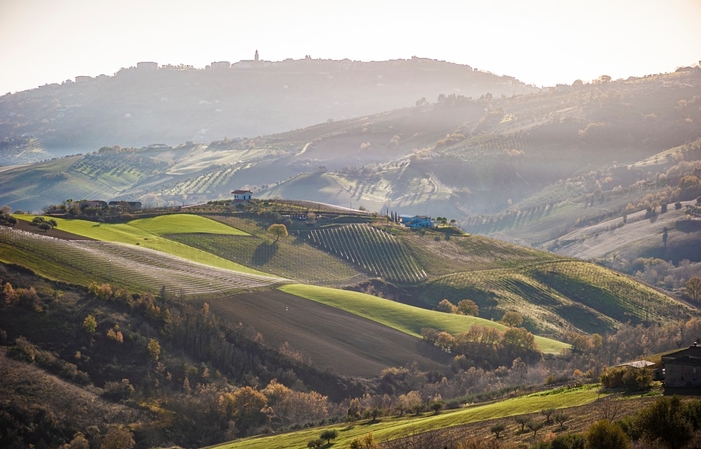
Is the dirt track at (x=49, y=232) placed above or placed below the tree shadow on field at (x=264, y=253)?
above

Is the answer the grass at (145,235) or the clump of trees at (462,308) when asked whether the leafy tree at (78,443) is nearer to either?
the grass at (145,235)

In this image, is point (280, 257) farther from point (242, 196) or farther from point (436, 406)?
point (436, 406)

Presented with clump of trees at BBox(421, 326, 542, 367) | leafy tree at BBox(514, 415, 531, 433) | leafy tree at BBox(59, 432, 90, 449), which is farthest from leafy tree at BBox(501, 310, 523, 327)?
leafy tree at BBox(59, 432, 90, 449)

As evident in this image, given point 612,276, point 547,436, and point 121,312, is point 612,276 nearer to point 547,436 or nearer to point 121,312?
point 121,312

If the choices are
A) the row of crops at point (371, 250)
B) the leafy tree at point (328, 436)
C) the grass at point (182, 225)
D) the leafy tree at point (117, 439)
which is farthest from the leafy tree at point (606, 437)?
the grass at point (182, 225)

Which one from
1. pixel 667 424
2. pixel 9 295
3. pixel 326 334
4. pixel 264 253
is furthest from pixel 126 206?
pixel 667 424

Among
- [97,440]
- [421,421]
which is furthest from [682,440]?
[97,440]

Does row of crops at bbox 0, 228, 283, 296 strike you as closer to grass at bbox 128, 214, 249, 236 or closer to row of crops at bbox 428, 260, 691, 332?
grass at bbox 128, 214, 249, 236
